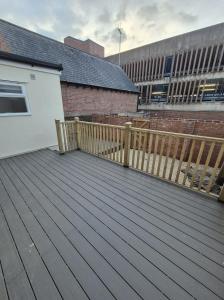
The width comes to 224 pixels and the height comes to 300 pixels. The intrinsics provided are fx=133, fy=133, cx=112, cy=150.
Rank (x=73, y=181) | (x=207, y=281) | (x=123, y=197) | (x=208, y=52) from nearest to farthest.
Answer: (x=207, y=281) < (x=123, y=197) < (x=73, y=181) < (x=208, y=52)

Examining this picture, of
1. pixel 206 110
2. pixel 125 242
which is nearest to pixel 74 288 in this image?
pixel 125 242

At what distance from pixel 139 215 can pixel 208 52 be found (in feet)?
57.6

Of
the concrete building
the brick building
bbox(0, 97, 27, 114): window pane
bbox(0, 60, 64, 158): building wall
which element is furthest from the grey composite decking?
the concrete building

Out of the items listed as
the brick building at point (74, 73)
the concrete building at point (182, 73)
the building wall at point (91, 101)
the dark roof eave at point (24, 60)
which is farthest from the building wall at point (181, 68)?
the dark roof eave at point (24, 60)

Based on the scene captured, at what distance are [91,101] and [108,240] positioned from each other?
8.54m

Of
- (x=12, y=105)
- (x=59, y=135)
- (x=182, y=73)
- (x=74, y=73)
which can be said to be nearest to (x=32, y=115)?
(x=12, y=105)

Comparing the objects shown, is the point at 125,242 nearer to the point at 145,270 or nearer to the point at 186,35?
the point at 145,270

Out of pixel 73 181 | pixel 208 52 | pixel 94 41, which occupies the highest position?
pixel 94 41

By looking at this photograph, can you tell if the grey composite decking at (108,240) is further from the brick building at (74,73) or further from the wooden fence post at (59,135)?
the brick building at (74,73)

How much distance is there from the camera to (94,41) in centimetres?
2158

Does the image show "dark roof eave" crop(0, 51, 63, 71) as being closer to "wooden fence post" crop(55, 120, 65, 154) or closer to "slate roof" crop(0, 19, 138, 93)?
"wooden fence post" crop(55, 120, 65, 154)

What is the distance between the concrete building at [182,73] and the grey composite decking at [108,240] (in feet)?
47.3

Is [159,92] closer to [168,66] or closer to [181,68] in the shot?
[168,66]

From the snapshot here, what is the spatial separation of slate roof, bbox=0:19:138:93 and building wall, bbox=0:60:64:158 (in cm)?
283
